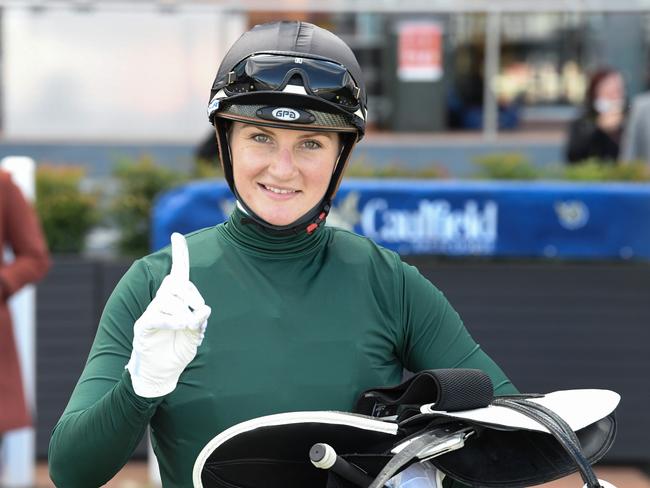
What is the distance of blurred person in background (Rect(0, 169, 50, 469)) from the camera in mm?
5020

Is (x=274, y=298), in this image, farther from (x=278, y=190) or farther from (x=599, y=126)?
(x=599, y=126)

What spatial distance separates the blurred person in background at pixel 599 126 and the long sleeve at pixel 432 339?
17.2ft

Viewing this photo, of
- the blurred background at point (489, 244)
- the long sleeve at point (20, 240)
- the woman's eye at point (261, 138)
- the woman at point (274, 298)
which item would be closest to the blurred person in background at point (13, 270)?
the long sleeve at point (20, 240)

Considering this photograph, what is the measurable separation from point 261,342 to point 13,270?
322 centimetres

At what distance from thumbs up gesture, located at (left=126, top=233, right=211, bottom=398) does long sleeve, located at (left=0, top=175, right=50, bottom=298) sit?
335cm

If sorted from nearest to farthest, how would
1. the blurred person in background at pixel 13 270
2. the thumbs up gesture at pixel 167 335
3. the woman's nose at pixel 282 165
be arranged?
the thumbs up gesture at pixel 167 335, the woman's nose at pixel 282 165, the blurred person in background at pixel 13 270

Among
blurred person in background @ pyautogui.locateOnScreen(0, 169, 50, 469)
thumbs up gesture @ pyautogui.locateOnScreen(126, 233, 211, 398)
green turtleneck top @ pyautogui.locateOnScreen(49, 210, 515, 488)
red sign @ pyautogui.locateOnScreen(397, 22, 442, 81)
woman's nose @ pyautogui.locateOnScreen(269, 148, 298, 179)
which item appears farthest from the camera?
red sign @ pyautogui.locateOnScreen(397, 22, 442, 81)

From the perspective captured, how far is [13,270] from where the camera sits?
513 cm

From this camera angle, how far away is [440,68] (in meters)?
16.0

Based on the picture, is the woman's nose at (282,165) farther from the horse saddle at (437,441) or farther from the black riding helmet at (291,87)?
the horse saddle at (437,441)

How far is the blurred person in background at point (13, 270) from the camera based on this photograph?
16.5 feet

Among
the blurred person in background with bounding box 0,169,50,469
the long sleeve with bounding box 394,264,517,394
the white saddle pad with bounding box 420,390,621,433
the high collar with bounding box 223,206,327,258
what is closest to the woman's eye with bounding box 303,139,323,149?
the high collar with bounding box 223,206,327,258

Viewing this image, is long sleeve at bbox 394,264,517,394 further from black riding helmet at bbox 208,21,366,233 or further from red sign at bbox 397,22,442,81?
red sign at bbox 397,22,442,81

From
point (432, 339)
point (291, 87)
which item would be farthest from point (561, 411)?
point (291, 87)
